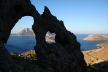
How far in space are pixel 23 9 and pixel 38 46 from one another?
16.1 feet

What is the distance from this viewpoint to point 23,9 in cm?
1591

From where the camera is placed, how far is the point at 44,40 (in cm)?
1538

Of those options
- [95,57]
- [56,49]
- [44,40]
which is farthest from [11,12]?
[95,57]

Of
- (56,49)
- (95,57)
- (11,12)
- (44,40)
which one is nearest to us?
(56,49)

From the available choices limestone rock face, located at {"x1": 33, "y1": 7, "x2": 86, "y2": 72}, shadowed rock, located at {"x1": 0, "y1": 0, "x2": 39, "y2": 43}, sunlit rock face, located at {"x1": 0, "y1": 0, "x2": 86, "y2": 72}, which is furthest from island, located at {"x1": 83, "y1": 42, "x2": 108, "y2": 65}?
shadowed rock, located at {"x1": 0, "y1": 0, "x2": 39, "y2": 43}

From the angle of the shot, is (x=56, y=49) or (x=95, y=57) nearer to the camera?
(x=56, y=49)

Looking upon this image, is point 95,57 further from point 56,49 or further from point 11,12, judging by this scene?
point 11,12

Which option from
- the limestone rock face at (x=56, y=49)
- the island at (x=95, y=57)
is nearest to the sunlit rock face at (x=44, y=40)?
the limestone rock face at (x=56, y=49)

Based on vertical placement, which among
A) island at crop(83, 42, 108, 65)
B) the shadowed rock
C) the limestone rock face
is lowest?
island at crop(83, 42, 108, 65)

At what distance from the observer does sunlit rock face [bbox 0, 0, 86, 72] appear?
46.5 feet

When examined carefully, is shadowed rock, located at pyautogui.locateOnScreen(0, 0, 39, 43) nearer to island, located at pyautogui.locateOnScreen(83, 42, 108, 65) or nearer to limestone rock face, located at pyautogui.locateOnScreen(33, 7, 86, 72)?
limestone rock face, located at pyautogui.locateOnScreen(33, 7, 86, 72)

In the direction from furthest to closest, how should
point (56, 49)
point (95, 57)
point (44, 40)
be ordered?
1. point (95, 57)
2. point (44, 40)
3. point (56, 49)

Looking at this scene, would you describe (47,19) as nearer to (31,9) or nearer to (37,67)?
(31,9)

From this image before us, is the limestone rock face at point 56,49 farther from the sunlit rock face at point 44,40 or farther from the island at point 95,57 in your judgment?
the island at point 95,57
